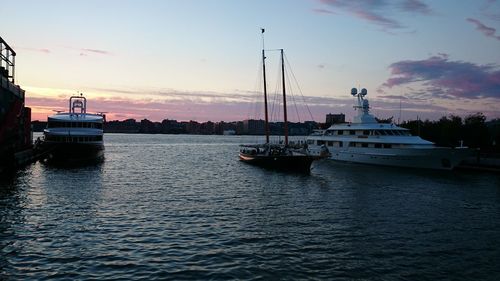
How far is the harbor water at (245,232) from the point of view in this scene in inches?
591

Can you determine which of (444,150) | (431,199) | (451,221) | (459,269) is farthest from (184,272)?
(444,150)

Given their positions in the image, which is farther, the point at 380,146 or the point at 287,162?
the point at 380,146

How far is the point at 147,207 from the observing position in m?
26.8

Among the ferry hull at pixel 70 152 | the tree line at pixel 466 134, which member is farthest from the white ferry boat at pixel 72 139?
the tree line at pixel 466 134

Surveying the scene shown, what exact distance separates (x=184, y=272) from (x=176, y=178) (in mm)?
30953

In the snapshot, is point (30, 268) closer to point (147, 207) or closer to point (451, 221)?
point (147, 207)

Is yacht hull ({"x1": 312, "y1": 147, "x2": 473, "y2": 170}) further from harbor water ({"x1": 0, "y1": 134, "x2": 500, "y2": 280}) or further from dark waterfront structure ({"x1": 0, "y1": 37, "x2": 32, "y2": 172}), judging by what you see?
dark waterfront structure ({"x1": 0, "y1": 37, "x2": 32, "y2": 172})

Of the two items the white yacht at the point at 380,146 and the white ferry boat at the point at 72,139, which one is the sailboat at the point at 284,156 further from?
the white ferry boat at the point at 72,139

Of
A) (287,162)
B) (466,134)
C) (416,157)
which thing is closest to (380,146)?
(416,157)

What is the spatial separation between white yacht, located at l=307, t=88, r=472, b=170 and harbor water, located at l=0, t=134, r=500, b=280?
616 inches

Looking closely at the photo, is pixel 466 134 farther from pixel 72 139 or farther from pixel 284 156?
pixel 72 139

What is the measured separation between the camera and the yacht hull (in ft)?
172

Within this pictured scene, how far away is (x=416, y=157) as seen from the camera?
55.2 meters

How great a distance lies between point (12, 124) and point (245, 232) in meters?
43.1
